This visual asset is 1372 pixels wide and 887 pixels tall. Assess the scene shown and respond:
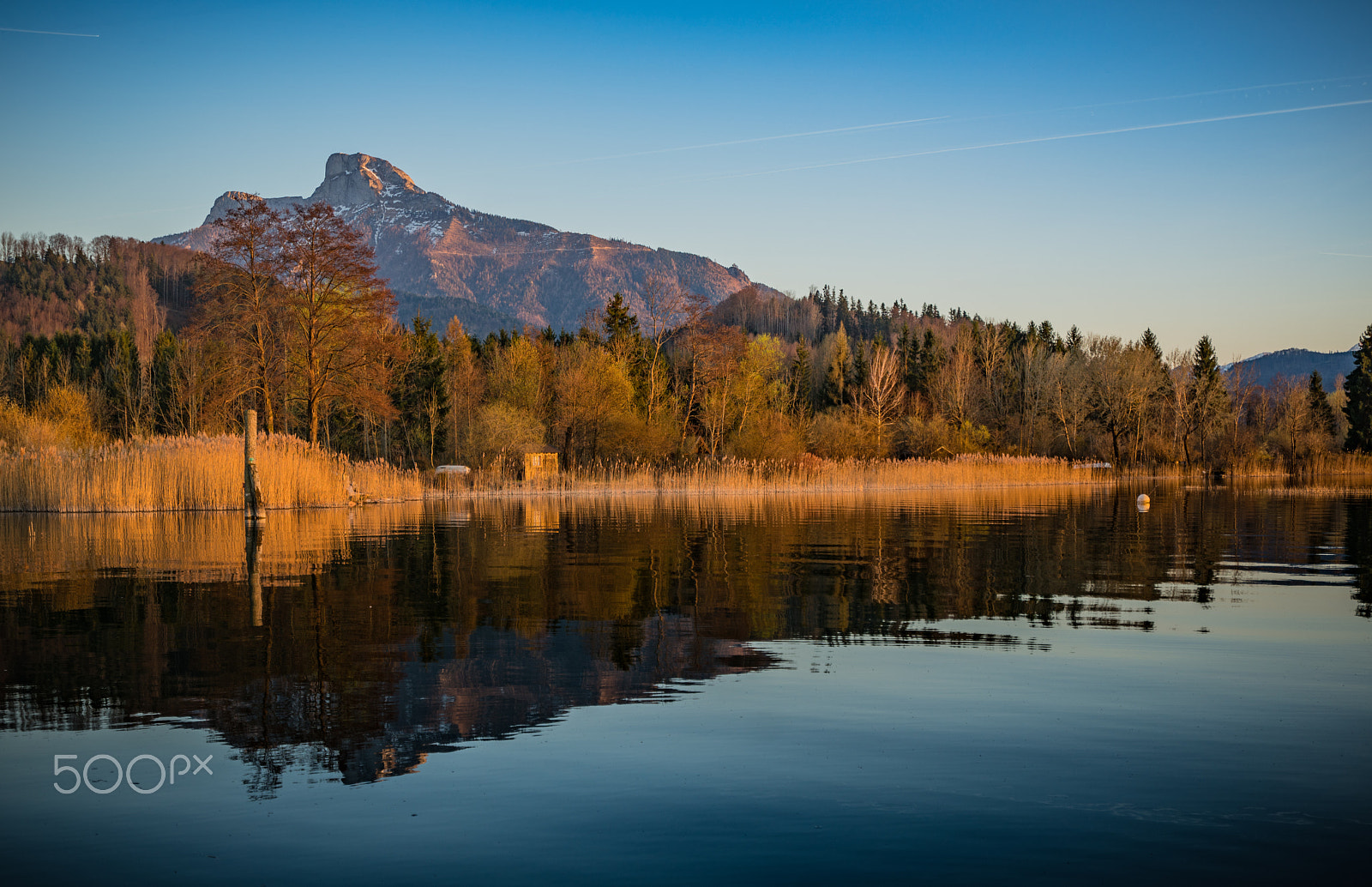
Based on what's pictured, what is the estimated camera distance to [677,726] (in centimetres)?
679

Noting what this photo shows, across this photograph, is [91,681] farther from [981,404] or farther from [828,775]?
[981,404]

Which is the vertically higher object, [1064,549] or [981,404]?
[981,404]

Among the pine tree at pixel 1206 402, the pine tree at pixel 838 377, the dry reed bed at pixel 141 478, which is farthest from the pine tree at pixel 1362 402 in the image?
the dry reed bed at pixel 141 478

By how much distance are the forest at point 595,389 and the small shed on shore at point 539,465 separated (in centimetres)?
155

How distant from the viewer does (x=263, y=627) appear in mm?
9906

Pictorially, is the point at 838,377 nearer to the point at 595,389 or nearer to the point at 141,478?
the point at 595,389

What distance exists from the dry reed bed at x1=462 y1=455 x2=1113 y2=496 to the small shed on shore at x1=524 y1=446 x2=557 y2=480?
3.40 ft


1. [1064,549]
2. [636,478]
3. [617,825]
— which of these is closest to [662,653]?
[617,825]

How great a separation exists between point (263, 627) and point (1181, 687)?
26.8 ft

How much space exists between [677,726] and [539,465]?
3960 cm

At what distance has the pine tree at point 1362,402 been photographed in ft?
263

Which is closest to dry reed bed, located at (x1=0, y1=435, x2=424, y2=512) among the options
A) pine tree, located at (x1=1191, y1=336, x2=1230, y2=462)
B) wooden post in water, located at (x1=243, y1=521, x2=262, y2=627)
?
wooden post in water, located at (x1=243, y1=521, x2=262, y2=627)

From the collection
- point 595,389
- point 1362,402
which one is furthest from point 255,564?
point 1362,402

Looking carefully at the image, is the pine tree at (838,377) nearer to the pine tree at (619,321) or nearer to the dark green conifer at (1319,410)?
the pine tree at (619,321)
